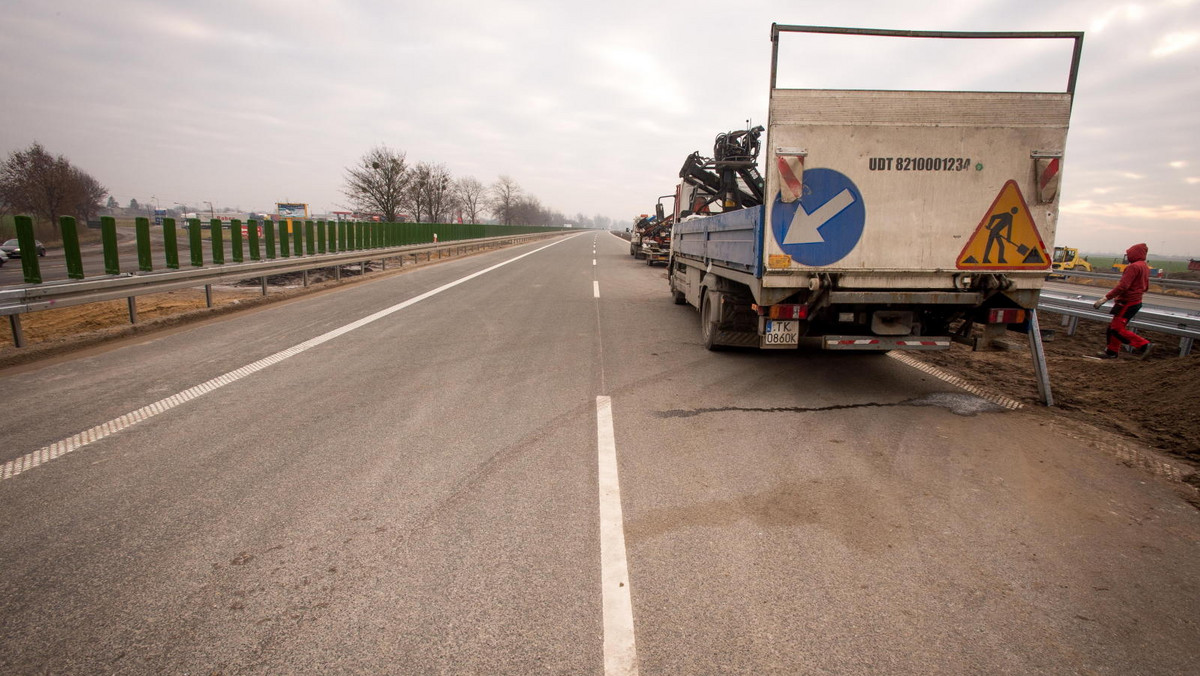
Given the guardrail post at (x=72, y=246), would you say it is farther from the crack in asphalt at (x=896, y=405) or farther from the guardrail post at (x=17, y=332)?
the crack in asphalt at (x=896, y=405)

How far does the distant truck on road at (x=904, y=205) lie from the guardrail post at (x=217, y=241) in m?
10.9

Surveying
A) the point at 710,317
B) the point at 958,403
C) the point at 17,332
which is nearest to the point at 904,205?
the point at 958,403

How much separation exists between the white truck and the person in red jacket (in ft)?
11.6

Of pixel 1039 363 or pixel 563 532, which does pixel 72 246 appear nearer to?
pixel 563 532

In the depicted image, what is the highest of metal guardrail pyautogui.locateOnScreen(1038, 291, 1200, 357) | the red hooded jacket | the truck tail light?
the red hooded jacket

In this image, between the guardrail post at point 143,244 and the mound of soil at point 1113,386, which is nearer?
the mound of soil at point 1113,386

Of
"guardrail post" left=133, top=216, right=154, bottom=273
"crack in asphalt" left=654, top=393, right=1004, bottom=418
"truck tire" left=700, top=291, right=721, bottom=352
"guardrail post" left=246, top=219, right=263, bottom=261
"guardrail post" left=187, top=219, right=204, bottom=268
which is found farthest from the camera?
"guardrail post" left=246, top=219, right=263, bottom=261

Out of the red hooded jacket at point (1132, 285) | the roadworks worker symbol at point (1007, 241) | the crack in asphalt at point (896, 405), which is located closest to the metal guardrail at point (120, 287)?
the crack in asphalt at point (896, 405)

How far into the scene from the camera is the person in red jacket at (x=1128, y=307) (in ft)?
25.6

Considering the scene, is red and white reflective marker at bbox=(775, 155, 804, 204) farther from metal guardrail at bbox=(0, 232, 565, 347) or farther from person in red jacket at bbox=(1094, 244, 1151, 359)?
metal guardrail at bbox=(0, 232, 565, 347)

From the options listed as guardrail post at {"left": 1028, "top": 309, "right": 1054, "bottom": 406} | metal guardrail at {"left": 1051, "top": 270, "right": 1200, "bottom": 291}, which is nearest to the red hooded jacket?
guardrail post at {"left": 1028, "top": 309, "right": 1054, "bottom": 406}

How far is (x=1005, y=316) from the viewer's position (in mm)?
5586

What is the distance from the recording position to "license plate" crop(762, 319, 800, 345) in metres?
5.70

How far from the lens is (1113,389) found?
6.12 meters
